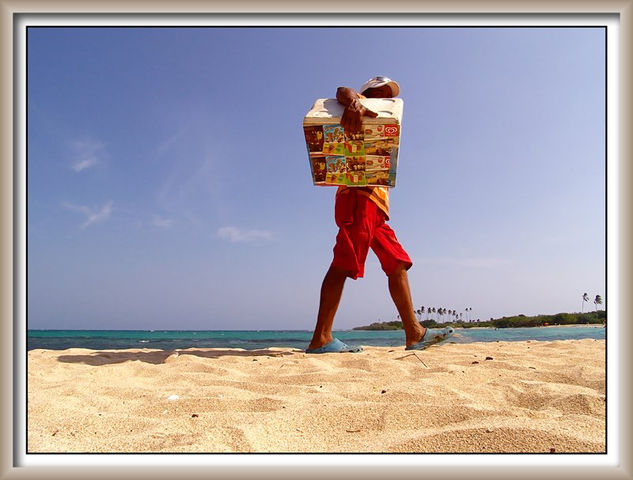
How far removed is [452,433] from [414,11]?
1.37 m

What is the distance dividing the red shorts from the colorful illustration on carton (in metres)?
0.36

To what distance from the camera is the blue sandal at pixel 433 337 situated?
3.57 m

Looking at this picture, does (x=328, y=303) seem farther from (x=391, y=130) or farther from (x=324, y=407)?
(x=324, y=407)

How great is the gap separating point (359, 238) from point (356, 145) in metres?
0.78

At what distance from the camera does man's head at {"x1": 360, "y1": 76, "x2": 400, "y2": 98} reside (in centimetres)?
378

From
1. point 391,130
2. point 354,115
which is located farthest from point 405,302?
point 354,115

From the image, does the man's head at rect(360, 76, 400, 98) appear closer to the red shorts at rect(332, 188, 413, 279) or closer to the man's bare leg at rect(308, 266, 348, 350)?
the red shorts at rect(332, 188, 413, 279)

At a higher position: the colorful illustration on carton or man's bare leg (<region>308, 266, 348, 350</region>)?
the colorful illustration on carton

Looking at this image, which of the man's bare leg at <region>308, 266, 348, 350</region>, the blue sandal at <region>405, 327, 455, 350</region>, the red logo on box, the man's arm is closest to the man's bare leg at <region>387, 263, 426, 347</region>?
the blue sandal at <region>405, 327, 455, 350</region>

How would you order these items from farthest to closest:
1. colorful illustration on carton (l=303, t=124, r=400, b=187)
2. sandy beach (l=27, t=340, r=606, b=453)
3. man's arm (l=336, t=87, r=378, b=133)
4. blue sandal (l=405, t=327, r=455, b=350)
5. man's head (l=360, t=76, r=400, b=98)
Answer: man's head (l=360, t=76, r=400, b=98), blue sandal (l=405, t=327, r=455, b=350), colorful illustration on carton (l=303, t=124, r=400, b=187), man's arm (l=336, t=87, r=378, b=133), sandy beach (l=27, t=340, r=606, b=453)

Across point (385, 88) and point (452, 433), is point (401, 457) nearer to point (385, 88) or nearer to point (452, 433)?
point (452, 433)

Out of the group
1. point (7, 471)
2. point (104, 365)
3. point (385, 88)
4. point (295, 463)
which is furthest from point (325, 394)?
point (385, 88)

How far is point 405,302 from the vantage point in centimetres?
371

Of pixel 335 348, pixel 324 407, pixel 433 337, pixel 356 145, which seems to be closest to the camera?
pixel 324 407
